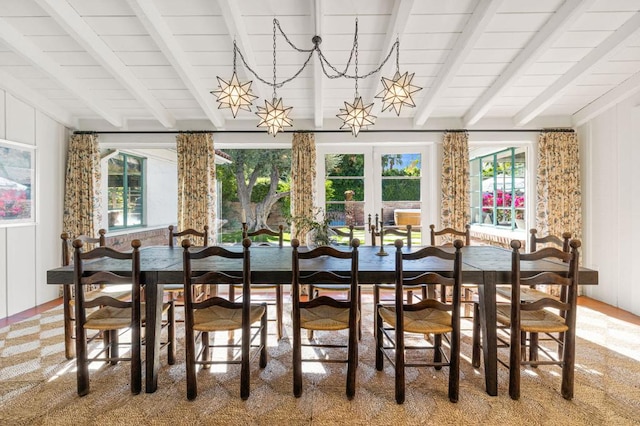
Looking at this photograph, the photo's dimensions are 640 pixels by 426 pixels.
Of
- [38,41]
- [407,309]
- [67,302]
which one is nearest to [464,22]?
[407,309]

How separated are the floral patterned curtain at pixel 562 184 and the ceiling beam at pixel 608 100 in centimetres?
24

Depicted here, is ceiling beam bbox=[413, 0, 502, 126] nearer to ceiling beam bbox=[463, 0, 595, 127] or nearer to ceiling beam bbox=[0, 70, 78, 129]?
ceiling beam bbox=[463, 0, 595, 127]

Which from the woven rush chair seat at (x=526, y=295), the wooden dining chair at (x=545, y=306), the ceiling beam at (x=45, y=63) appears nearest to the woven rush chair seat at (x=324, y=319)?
the wooden dining chair at (x=545, y=306)

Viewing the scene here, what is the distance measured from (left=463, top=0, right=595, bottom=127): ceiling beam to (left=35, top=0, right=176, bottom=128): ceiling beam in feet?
13.4

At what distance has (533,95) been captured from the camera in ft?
13.6

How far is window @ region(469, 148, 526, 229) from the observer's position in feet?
17.6

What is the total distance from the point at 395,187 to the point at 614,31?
2898mm

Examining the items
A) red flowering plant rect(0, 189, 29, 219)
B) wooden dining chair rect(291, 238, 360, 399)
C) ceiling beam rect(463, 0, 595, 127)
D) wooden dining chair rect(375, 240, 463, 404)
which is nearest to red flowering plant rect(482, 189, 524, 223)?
ceiling beam rect(463, 0, 595, 127)

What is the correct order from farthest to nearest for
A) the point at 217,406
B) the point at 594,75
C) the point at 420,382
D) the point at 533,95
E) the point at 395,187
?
the point at 395,187 < the point at 533,95 < the point at 594,75 < the point at 420,382 < the point at 217,406

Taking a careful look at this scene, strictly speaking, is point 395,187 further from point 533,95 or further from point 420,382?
point 420,382

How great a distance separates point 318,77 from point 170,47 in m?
1.48

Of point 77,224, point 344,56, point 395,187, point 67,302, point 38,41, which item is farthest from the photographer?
point 395,187

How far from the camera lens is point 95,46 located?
10.0 feet

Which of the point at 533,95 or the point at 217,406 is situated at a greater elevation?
the point at 533,95
